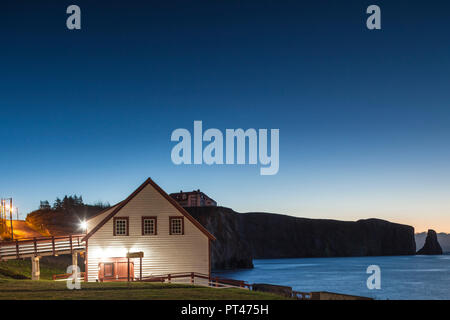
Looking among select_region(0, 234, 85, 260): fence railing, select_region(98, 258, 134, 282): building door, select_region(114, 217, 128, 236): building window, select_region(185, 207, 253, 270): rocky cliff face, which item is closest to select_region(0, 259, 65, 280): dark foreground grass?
select_region(0, 234, 85, 260): fence railing

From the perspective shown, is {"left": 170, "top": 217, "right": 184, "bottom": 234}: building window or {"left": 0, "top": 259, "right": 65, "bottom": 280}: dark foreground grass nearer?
{"left": 170, "top": 217, "right": 184, "bottom": 234}: building window

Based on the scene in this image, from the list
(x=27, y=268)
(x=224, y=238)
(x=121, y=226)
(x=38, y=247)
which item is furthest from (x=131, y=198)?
(x=224, y=238)

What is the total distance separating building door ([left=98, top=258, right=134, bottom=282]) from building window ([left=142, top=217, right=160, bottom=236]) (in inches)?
103

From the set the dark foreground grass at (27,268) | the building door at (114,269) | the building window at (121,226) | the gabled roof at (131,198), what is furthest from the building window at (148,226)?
the dark foreground grass at (27,268)

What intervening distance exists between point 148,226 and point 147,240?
1119 millimetres

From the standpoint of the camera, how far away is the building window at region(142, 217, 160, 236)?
36.1m

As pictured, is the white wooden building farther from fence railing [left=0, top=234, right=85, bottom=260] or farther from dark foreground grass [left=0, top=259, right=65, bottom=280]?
dark foreground grass [left=0, top=259, right=65, bottom=280]

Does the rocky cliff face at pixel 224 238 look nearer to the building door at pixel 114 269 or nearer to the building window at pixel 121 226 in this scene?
the building window at pixel 121 226

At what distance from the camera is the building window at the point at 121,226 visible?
1406 inches

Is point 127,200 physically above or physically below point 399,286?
above
